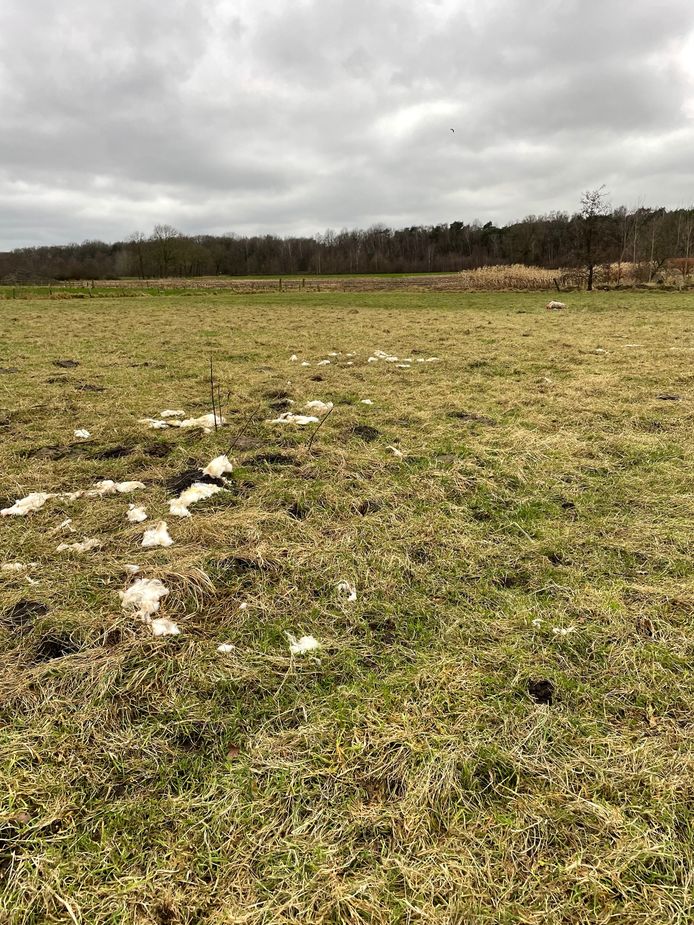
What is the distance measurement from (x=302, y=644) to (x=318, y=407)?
467 cm

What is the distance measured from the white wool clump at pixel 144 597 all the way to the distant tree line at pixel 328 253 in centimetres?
6061

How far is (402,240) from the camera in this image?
10162 cm

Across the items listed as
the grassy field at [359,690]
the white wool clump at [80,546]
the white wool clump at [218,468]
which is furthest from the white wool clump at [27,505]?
the white wool clump at [218,468]

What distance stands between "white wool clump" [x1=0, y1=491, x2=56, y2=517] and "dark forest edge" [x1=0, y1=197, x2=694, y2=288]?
50.2m

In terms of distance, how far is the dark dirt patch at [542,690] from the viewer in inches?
86.0

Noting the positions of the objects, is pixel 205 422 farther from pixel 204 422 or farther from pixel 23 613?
pixel 23 613

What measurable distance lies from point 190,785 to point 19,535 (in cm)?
252

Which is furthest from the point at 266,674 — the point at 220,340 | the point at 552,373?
the point at 220,340

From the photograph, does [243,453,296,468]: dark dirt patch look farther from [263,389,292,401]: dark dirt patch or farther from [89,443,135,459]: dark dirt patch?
[263,389,292,401]: dark dirt patch

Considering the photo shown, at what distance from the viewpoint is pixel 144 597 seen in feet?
9.11

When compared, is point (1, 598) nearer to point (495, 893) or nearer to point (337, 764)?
point (337, 764)

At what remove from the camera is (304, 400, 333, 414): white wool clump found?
6.74 metres

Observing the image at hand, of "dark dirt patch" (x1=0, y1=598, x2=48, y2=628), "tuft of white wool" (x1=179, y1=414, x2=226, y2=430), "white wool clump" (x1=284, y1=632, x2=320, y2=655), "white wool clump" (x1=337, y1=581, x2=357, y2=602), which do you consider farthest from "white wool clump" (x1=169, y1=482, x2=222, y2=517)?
"tuft of white wool" (x1=179, y1=414, x2=226, y2=430)

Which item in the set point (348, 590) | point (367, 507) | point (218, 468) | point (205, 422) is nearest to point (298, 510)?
point (367, 507)
